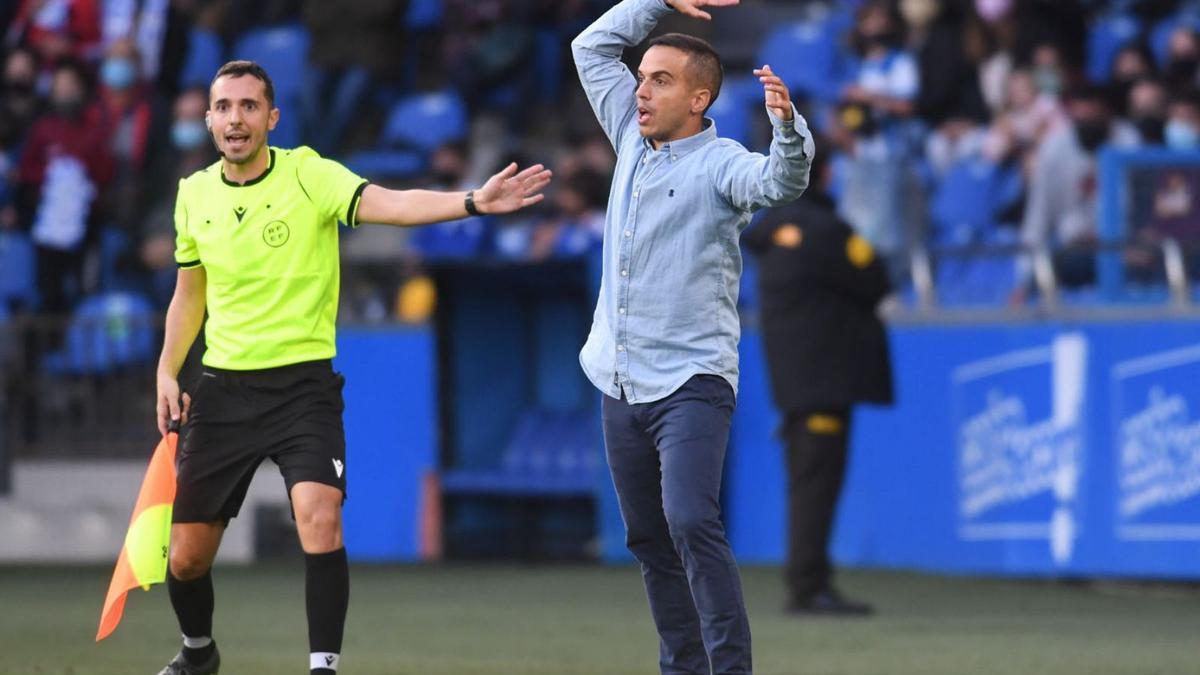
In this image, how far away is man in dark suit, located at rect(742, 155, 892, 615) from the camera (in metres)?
11.8

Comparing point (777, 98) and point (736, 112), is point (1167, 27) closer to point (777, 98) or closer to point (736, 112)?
point (736, 112)

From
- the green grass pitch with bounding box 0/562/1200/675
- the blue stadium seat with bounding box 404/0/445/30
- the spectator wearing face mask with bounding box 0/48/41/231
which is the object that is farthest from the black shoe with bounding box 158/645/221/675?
the blue stadium seat with bounding box 404/0/445/30

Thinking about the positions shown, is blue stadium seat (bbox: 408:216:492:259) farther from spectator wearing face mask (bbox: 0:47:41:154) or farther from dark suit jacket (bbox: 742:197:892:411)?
dark suit jacket (bbox: 742:197:892:411)

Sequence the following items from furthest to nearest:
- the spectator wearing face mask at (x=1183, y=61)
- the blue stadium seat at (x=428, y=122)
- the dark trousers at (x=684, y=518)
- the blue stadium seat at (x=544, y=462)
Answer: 1. the blue stadium seat at (x=428, y=122)
2. the spectator wearing face mask at (x=1183, y=61)
3. the blue stadium seat at (x=544, y=462)
4. the dark trousers at (x=684, y=518)

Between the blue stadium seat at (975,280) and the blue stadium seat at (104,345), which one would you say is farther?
the blue stadium seat at (104,345)

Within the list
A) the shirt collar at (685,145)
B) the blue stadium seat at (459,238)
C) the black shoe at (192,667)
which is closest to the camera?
Answer: the shirt collar at (685,145)

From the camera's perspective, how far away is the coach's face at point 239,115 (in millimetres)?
7742

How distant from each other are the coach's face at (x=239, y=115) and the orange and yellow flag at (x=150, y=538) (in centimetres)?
105

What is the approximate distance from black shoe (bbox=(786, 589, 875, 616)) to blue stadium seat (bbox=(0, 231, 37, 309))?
8958 millimetres

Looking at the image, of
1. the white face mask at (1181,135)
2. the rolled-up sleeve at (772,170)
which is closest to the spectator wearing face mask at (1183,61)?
the white face mask at (1181,135)

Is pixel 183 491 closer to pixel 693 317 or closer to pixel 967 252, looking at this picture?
pixel 693 317

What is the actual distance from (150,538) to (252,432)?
2.12 ft

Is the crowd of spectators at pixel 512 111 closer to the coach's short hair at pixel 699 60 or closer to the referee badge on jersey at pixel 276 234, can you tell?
the coach's short hair at pixel 699 60

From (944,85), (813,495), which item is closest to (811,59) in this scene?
(944,85)
